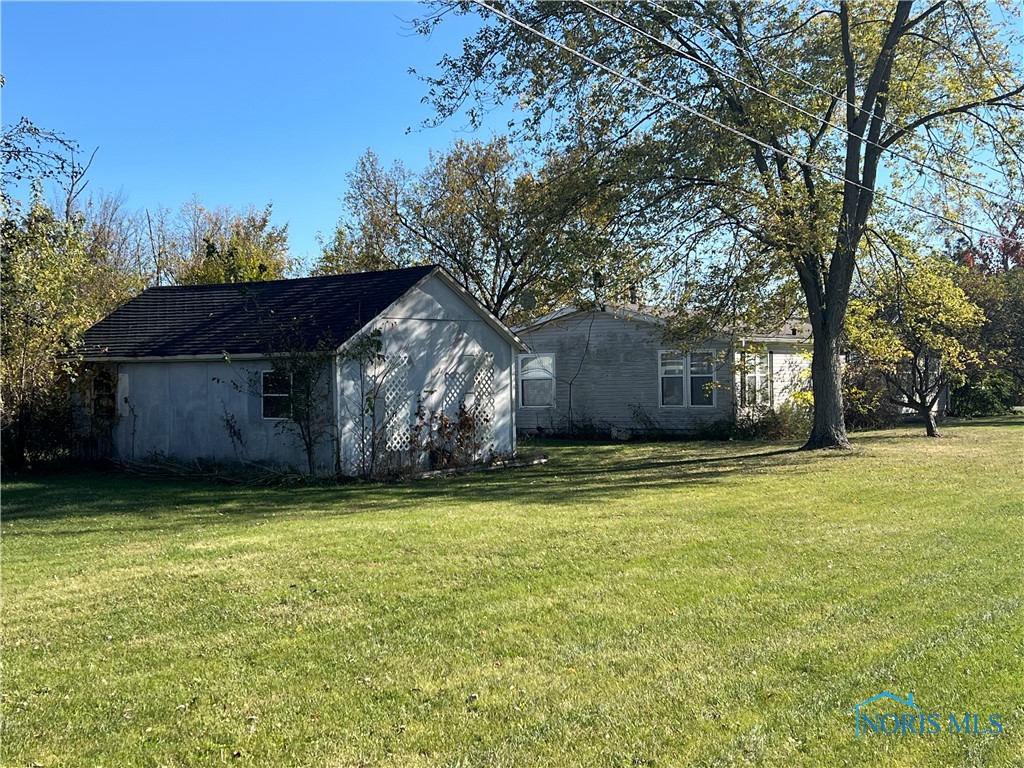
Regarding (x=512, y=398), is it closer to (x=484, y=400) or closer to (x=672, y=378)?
(x=484, y=400)

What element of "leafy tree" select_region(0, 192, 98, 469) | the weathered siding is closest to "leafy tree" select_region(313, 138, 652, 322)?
the weathered siding

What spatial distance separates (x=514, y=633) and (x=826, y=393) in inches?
618

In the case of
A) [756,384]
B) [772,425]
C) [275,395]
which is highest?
[756,384]

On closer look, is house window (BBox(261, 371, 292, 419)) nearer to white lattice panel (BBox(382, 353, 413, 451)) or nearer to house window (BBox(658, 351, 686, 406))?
white lattice panel (BBox(382, 353, 413, 451))

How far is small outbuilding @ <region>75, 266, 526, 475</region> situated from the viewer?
16.0 m

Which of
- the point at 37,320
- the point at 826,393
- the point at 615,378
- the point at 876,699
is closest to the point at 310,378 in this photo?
the point at 37,320

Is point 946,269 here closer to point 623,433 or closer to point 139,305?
point 623,433

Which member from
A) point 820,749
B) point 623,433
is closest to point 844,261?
point 623,433

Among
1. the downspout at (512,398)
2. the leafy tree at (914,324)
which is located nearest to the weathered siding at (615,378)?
the leafy tree at (914,324)

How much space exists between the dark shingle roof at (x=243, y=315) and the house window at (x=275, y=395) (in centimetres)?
69

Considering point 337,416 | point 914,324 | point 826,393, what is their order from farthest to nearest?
point 914,324
point 826,393
point 337,416

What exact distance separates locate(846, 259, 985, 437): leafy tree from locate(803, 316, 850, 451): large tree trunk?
1.99 meters

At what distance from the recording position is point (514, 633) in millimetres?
6129

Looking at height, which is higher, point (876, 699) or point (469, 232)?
point (469, 232)
